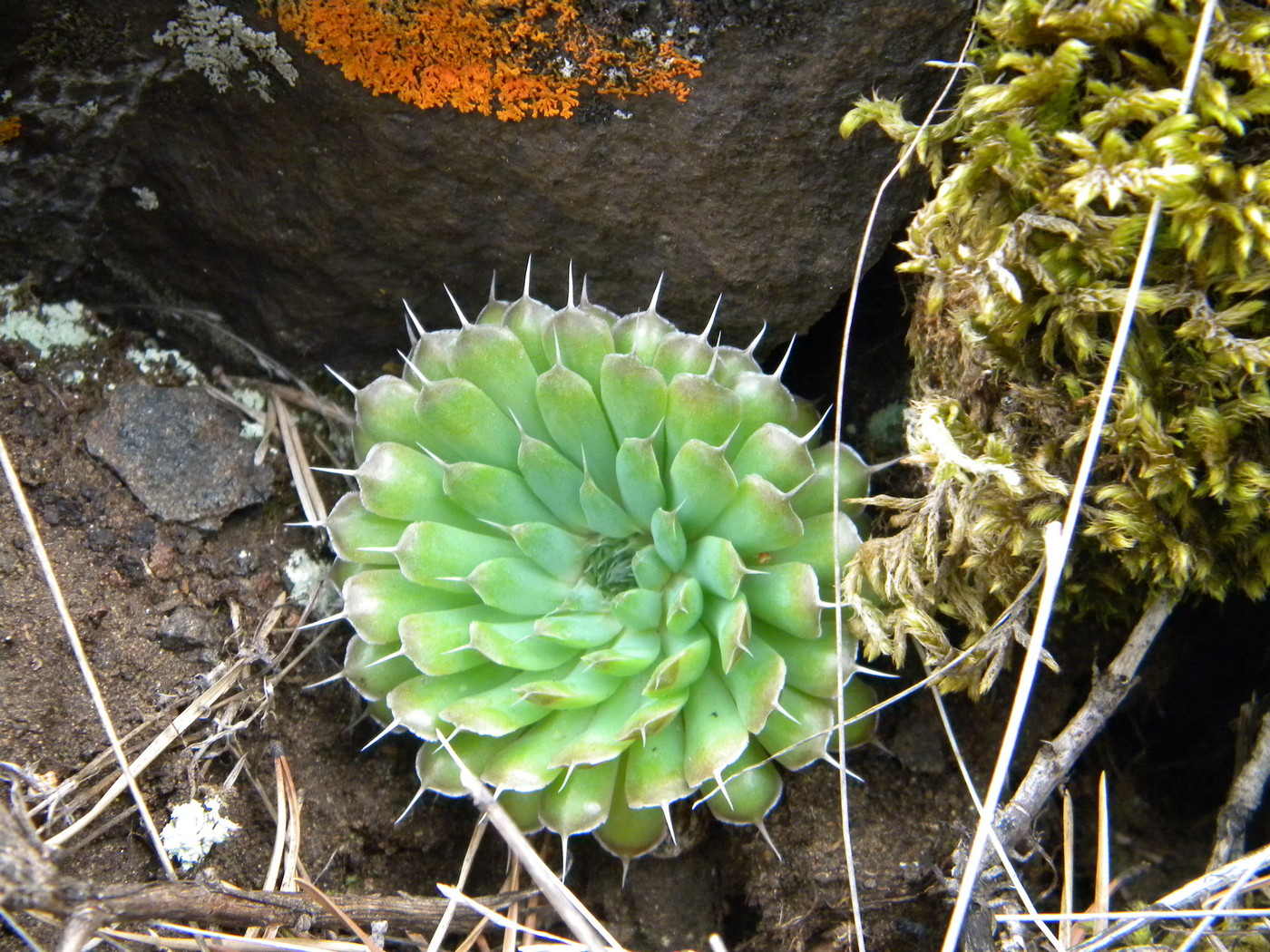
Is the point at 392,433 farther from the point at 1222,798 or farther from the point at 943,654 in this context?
the point at 1222,798

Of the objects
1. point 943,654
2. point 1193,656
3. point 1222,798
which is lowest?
point 1222,798

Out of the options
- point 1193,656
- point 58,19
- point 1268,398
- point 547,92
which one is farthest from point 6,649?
point 1193,656

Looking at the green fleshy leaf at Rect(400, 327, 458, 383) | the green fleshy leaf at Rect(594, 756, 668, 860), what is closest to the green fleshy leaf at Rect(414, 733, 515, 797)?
the green fleshy leaf at Rect(594, 756, 668, 860)

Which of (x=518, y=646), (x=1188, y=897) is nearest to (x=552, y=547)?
(x=518, y=646)

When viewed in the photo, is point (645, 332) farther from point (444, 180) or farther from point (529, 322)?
point (444, 180)

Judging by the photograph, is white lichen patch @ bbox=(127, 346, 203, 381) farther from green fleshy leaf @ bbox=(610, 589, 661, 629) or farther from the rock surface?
green fleshy leaf @ bbox=(610, 589, 661, 629)

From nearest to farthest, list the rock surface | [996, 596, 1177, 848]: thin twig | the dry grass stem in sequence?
[996, 596, 1177, 848]: thin twig
the rock surface
the dry grass stem
